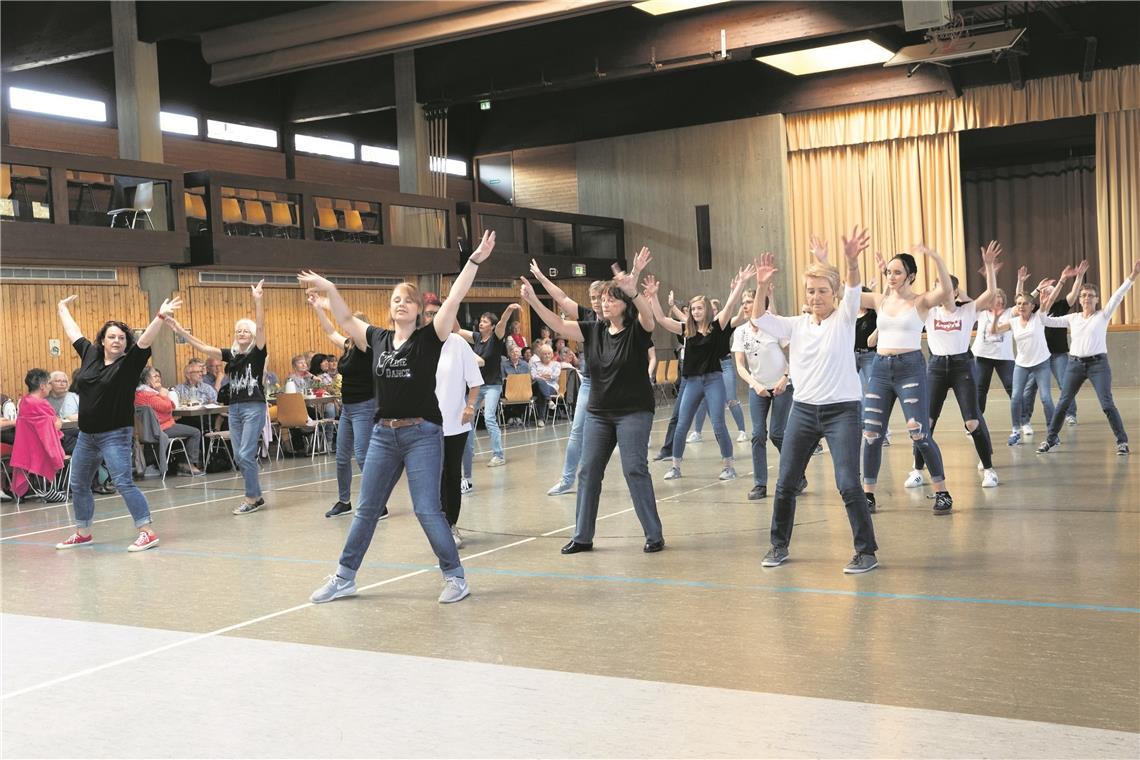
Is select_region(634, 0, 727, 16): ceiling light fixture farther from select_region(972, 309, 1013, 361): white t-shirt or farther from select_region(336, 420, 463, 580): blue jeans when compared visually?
select_region(336, 420, 463, 580): blue jeans

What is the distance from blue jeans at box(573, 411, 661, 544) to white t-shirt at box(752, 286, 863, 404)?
3.22 ft

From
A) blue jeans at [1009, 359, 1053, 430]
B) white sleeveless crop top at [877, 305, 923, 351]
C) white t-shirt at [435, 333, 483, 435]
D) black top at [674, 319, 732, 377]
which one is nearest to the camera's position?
white t-shirt at [435, 333, 483, 435]

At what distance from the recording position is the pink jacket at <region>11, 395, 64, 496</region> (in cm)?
1073

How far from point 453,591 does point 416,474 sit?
2.18 ft

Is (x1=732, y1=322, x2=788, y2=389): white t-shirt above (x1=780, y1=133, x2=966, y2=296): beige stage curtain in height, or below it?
below

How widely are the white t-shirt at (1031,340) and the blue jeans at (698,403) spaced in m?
3.64

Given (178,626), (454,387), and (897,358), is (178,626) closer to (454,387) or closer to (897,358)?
(454,387)

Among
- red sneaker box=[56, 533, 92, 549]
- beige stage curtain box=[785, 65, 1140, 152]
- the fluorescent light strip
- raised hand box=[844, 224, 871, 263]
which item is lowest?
red sneaker box=[56, 533, 92, 549]

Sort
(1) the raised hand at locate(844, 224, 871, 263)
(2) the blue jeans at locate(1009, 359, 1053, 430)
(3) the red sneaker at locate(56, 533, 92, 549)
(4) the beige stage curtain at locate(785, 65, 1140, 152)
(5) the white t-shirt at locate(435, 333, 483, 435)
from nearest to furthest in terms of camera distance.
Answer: (1) the raised hand at locate(844, 224, 871, 263)
(5) the white t-shirt at locate(435, 333, 483, 435)
(3) the red sneaker at locate(56, 533, 92, 549)
(2) the blue jeans at locate(1009, 359, 1053, 430)
(4) the beige stage curtain at locate(785, 65, 1140, 152)

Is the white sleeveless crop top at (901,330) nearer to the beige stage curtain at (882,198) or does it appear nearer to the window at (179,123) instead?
the beige stage curtain at (882,198)

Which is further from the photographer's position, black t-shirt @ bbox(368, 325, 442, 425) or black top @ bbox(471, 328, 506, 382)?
black top @ bbox(471, 328, 506, 382)

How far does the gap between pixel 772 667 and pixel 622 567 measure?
2090mm

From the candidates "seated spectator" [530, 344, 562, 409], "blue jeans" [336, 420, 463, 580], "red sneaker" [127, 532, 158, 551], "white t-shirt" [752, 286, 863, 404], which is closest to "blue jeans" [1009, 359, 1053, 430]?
"white t-shirt" [752, 286, 863, 404]

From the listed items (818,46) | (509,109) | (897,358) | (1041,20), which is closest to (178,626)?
(897,358)
